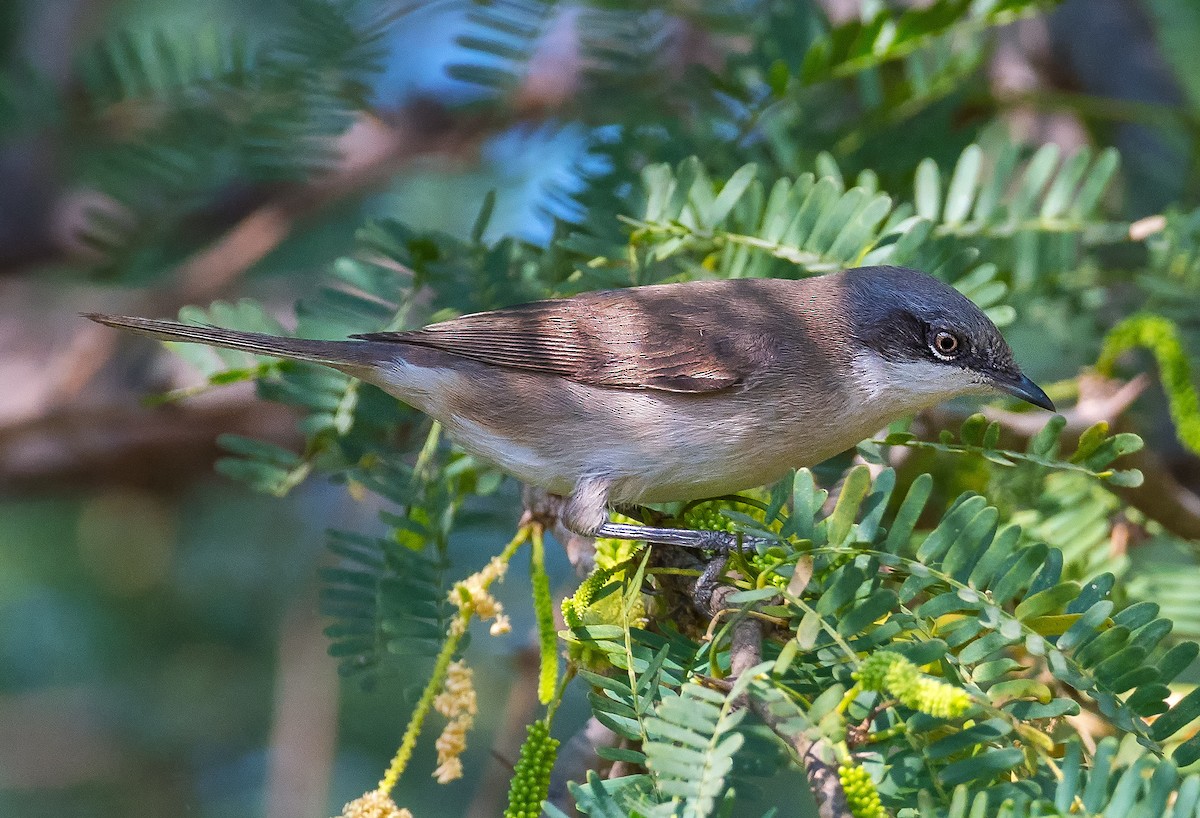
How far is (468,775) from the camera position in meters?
5.35

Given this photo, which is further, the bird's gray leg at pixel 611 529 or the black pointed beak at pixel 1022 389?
the black pointed beak at pixel 1022 389

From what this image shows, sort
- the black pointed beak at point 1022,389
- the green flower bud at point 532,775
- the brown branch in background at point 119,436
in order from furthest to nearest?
the brown branch in background at point 119,436
the black pointed beak at point 1022,389
the green flower bud at point 532,775

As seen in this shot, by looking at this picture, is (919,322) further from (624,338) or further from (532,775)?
(532,775)

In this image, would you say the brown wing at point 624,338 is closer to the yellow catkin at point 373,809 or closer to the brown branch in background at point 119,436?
the yellow catkin at point 373,809

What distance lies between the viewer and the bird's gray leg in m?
2.37

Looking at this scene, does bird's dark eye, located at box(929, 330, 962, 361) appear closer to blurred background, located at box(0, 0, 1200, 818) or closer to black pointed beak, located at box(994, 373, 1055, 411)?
black pointed beak, located at box(994, 373, 1055, 411)

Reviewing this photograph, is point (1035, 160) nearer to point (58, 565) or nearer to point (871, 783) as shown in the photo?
point (871, 783)

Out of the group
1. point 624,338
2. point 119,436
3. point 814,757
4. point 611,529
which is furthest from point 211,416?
point 814,757

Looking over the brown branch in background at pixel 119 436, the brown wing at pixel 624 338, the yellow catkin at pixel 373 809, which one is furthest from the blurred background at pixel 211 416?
the yellow catkin at pixel 373 809

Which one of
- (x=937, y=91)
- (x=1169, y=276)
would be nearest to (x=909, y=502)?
(x=1169, y=276)

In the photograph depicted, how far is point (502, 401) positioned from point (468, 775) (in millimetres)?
2905

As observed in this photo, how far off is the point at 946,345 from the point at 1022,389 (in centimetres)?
22

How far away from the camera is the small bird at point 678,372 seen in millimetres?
2838

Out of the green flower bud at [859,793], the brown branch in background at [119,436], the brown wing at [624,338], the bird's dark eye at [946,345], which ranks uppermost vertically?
the bird's dark eye at [946,345]
